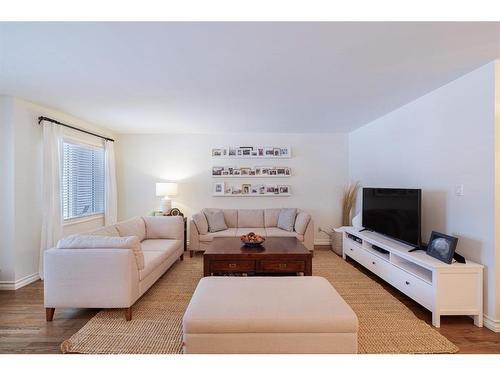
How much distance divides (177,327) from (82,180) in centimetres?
337

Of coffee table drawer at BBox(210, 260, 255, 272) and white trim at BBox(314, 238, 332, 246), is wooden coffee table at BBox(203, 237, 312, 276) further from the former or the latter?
white trim at BBox(314, 238, 332, 246)

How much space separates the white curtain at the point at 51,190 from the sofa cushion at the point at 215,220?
7.02 feet

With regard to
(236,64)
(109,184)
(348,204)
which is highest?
(236,64)

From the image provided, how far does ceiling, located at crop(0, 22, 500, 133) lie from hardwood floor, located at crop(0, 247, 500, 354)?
222 cm

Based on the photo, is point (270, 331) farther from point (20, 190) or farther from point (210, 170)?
point (210, 170)

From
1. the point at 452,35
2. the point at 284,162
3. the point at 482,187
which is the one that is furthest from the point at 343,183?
the point at 452,35

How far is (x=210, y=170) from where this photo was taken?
17.4 feet

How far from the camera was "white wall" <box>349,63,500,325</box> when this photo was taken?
2.22 metres

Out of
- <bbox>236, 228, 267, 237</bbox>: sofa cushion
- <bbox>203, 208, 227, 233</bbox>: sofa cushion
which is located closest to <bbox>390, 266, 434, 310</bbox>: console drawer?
<bbox>236, 228, 267, 237</bbox>: sofa cushion

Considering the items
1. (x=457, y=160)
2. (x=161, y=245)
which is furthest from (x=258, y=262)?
(x=457, y=160)

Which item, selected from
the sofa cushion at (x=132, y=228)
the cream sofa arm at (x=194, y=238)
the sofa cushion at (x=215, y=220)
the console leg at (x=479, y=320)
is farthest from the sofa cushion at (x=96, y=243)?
the console leg at (x=479, y=320)

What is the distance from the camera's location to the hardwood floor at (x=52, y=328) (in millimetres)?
1983

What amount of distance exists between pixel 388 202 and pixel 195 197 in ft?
11.4
